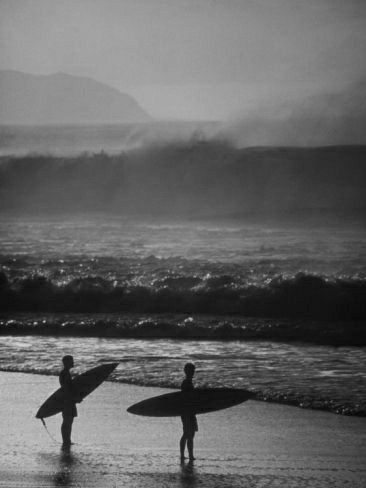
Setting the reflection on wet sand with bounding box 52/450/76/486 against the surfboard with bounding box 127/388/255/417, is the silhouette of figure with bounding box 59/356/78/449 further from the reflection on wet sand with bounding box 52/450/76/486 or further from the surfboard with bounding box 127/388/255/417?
the surfboard with bounding box 127/388/255/417

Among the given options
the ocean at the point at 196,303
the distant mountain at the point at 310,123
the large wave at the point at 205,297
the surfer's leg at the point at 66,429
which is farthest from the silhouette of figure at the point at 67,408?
the distant mountain at the point at 310,123

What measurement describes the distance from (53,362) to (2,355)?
3.73ft

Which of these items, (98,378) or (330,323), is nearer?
(98,378)

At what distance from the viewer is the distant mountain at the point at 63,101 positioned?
53750 mm

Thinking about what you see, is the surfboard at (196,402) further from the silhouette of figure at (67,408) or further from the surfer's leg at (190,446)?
the silhouette of figure at (67,408)

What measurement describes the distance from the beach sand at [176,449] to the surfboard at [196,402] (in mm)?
167

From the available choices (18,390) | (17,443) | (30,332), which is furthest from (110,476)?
(30,332)

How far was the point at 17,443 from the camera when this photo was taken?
25.9 feet

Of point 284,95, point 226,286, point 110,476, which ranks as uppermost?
point 284,95

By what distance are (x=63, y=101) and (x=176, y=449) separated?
53357mm

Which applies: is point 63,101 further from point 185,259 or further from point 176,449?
point 176,449

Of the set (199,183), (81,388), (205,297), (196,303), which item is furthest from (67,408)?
(199,183)

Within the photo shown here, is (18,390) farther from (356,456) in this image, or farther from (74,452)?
(356,456)

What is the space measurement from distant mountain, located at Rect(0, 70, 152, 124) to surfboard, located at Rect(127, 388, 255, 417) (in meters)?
45.6
